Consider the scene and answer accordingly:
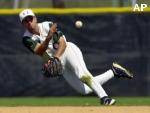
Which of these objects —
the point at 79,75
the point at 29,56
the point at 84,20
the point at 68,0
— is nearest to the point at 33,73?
the point at 29,56

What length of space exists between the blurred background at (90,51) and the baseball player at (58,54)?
2.79 m

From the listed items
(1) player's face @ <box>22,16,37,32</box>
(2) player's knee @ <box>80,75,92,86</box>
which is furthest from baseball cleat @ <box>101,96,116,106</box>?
(1) player's face @ <box>22,16,37,32</box>

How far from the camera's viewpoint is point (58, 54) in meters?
8.95

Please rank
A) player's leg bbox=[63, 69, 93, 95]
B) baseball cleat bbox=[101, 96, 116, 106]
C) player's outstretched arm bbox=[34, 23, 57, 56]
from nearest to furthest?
1. player's outstretched arm bbox=[34, 23, 57, 56]
2. baseball cleat bbox=[101, 96, 116, 106]
3. player's leg bbox=[63, 69, 93, 95]

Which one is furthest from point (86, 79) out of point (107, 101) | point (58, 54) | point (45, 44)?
point (45, 44)

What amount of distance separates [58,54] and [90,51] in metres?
3.35

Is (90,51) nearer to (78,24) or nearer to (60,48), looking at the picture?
(78,24)

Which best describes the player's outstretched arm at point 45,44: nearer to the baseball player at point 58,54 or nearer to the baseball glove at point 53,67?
the baseball player at point 58,54

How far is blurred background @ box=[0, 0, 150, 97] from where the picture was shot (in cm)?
1206

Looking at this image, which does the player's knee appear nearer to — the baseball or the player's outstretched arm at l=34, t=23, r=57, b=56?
the player's outstretched arm at l=34, t=23, r=57, b=56

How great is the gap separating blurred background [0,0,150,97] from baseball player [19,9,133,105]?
2.79 meters

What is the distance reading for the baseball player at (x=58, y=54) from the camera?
8930 millimetres
